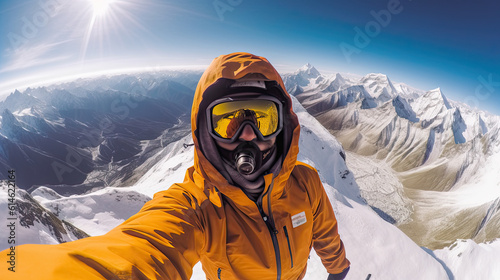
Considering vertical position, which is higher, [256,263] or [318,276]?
[256,263]

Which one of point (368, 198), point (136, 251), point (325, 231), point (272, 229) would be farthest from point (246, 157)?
point (368, 198)

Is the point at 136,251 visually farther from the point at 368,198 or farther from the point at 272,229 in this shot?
the point at 368,198

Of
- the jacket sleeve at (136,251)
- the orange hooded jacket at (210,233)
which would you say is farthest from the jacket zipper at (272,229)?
the jacket sleeve at (136,251)

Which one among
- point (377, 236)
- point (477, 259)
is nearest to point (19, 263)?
point (377, 236)

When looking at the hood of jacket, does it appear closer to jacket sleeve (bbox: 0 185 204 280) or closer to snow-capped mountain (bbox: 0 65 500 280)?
jacket sleeve (bbox: 0 185 204 280)

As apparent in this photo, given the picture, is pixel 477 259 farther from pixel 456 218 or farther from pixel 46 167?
pixel 46 167

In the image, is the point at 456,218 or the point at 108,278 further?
the point at 456,218
